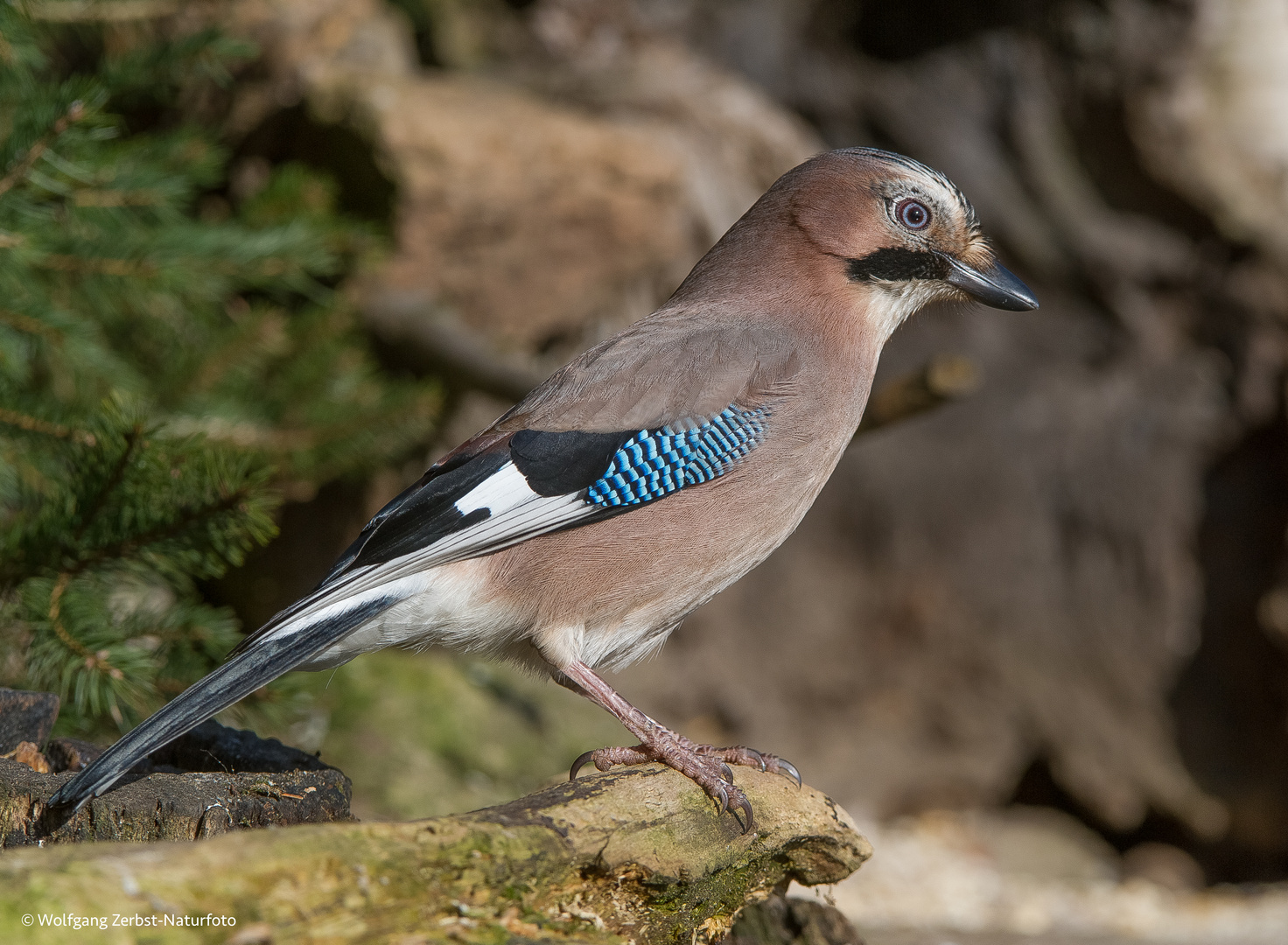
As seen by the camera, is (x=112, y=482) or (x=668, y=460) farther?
(x=668, y=460)

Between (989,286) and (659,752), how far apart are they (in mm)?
1650

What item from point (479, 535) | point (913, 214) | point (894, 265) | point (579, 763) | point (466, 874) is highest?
point (913, 214)

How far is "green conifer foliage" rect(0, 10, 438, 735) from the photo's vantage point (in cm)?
297

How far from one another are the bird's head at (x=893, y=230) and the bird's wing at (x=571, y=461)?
1.26 ft

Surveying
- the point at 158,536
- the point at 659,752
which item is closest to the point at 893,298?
the point at 659,752

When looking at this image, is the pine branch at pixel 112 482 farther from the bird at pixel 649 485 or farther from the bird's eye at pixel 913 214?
the bird's eye at pixel 913 214

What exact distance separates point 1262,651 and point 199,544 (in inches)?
246

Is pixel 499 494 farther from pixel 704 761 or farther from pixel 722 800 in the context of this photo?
pixel 722 800

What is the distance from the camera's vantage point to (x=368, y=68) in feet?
19.5

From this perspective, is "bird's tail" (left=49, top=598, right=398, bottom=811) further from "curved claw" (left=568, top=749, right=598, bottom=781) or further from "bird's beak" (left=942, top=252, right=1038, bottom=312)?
"bird's beak" (left=942, top=252, right=1038, bottom=312)

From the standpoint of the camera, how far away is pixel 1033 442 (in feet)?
23.9

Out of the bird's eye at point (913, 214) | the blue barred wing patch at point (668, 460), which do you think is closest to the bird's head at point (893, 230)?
the bird's eye at point (913, 214)

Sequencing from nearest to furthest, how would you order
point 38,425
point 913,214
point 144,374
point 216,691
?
point 216,691
point 38,425
point 913,214
point 144,374

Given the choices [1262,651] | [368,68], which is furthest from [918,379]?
[1262,651]
